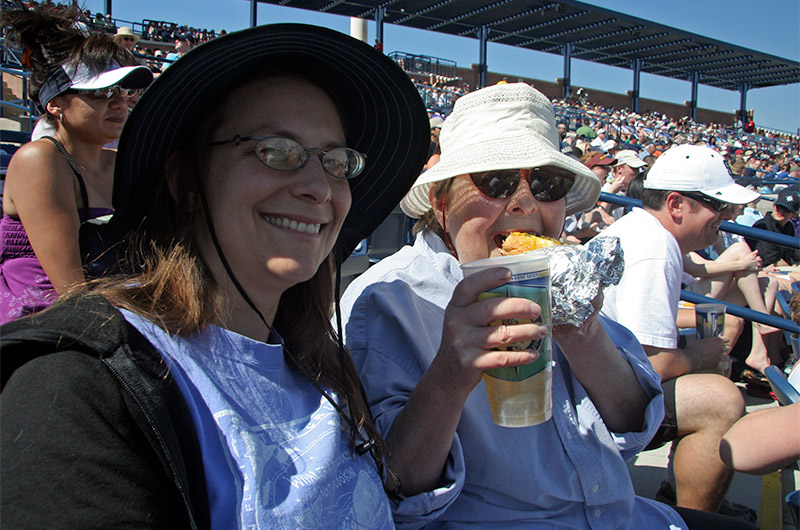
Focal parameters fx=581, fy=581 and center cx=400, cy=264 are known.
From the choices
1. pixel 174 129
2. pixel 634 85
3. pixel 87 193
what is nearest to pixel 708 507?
pixel 174 129

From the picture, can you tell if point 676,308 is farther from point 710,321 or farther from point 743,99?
point 743,99

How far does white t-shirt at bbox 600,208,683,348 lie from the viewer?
2840 mm

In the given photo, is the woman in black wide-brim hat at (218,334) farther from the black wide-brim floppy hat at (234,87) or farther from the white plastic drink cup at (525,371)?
the white plastic drink cup at (525,371)

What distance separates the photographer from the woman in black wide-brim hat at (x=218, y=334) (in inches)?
34.7

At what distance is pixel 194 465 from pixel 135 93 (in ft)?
7.94

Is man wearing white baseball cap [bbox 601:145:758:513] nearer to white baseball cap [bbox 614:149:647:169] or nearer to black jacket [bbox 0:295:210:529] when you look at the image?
black jacket [bbox 0:295:210:529]

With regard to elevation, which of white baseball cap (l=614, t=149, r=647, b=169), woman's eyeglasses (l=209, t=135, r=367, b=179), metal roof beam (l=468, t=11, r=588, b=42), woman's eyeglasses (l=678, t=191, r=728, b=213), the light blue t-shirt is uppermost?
metal roof beam (l=468, t=11, r=588, b=42)

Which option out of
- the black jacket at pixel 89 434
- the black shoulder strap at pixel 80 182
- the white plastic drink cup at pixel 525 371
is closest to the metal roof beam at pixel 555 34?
the black shoulder strap at pixel 80 182

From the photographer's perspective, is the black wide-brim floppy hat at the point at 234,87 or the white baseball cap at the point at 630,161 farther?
the white baseball cap at the point at 630,161

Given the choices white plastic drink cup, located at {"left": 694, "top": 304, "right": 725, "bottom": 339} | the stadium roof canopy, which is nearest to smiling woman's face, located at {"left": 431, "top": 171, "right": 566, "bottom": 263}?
white plastic drink cup, located at {"left": 694, "top": 304, "right": 725, "bottom": 339}

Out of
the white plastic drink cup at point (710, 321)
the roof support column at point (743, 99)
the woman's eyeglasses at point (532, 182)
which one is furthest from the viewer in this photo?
the roof support column at point (743, 99)

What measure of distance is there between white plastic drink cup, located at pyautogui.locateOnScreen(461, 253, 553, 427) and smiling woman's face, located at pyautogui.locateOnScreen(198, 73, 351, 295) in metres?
0.38

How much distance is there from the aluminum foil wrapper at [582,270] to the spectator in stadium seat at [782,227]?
27.0 ft

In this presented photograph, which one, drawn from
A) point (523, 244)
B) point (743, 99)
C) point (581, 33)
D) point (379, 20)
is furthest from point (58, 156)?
point (743, 99)
